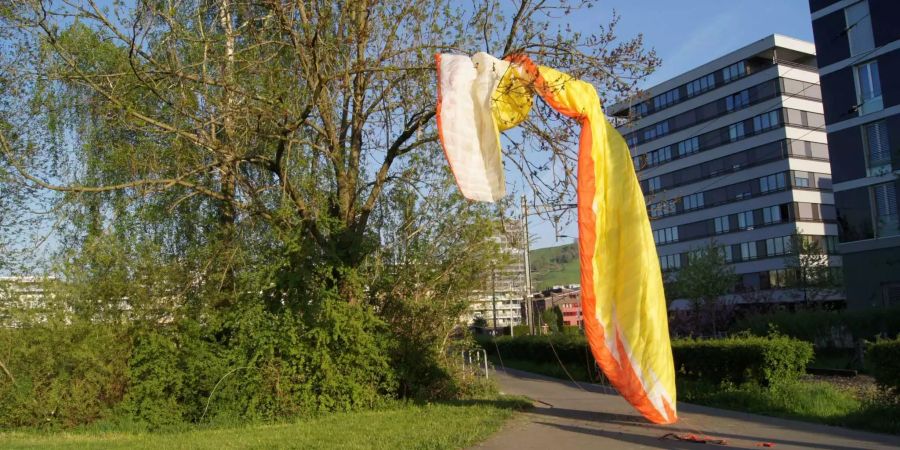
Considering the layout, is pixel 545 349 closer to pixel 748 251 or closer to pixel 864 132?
pixel 864 132

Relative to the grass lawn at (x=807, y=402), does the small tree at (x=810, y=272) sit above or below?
above

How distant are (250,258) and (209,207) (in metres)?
2.88

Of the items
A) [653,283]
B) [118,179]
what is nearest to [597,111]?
[653,283]

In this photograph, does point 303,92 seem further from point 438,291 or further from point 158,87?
point 438,291

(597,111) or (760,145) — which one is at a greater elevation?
(760,145)

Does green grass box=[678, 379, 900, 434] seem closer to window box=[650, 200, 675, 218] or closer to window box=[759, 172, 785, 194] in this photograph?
window box=[650, 200, 675, 218]

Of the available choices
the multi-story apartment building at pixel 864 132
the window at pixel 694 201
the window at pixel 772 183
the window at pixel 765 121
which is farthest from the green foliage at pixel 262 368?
the window at pixel 694 201

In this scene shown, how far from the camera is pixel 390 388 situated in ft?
45.5

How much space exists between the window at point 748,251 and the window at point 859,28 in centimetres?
3156

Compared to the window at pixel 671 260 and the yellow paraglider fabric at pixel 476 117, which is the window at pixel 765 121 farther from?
the yellow paraglider fabric at pixel 476 117

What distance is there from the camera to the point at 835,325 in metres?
24.8

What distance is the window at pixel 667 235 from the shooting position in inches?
2736

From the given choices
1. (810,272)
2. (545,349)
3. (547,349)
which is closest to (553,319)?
(810,272)

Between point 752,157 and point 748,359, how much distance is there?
5133cm
